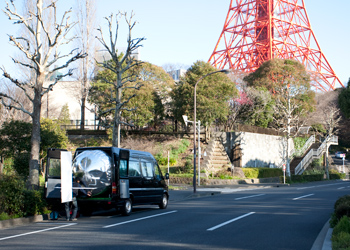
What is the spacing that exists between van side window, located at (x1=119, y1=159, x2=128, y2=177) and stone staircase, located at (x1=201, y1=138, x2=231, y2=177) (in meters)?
20.5

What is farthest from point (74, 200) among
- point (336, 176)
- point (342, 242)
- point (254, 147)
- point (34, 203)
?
point (336, 176)

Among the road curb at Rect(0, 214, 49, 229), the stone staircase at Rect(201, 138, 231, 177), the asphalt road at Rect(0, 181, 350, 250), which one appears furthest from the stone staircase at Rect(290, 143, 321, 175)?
the road curb at Rect(0, 214, 49, 229)

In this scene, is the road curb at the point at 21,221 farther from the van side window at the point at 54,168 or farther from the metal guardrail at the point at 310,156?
the metal guardrail at the point at 310,156

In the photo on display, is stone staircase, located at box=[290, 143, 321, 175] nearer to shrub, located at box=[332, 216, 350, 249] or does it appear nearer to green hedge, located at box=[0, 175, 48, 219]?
green hedge, located at box=[0, 175, 48, 219]

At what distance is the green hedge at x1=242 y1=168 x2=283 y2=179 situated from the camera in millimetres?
35575

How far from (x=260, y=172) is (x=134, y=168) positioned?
25.5m

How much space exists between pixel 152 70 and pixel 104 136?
8.67 m

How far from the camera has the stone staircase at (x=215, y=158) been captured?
34441 mm

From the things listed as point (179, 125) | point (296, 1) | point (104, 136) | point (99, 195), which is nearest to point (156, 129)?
point (179, 125)

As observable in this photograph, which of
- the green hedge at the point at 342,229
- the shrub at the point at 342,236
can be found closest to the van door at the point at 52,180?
the green hedge at the point at 342,229

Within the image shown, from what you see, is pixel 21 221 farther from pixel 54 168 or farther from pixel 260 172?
pixel 260 172

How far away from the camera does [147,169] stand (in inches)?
583

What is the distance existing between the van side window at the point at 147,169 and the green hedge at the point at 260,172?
21574 mm

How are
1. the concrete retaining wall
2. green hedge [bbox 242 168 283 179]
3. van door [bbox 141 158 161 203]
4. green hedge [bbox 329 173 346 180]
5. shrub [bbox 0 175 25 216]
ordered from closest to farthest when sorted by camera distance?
1. shrub [bbox 0 175 25 216]
2. van door [bbox 141 158 161 203]
3. green hedge [bbox 242 168 283 179]
4. the concrete retaining wall
5. green hedge [bbox 329 173 346 180]
